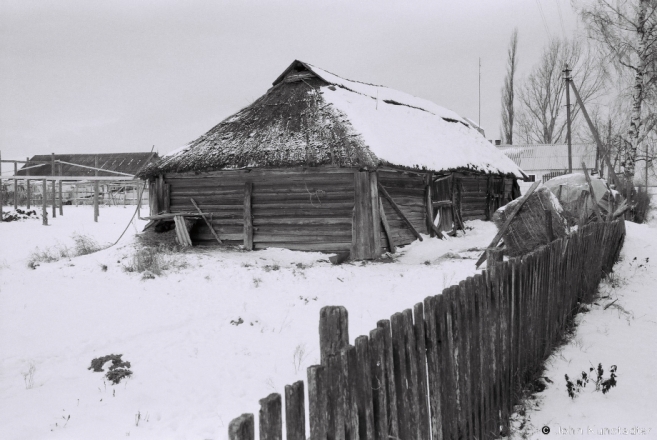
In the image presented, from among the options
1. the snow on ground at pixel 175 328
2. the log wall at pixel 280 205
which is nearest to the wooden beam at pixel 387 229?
the snow on ground at pixel 175 328

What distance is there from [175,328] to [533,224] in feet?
18.2

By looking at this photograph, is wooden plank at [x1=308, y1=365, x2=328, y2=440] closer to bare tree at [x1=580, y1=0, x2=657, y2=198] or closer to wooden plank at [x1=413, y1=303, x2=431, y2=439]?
wooden plank at [x1=413, y1=303, x2=431, y2=439]

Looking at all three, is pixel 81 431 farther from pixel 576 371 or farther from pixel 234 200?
pixel 234 200

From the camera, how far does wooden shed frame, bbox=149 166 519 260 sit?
10633mm

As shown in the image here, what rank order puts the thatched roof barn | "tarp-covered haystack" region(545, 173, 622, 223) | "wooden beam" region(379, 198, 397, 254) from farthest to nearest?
"tarp-covered haystack" region(545, 173, 622, 223), "wooden beam" region(379, 198, 397, 254), the thatched roof barn

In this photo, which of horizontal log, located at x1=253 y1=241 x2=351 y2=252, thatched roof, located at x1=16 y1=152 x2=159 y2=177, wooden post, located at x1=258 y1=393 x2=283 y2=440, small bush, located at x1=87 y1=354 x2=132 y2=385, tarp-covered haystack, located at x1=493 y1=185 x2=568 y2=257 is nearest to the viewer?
wooden post, located at x1=258 y1=393 x2=283 y2=440

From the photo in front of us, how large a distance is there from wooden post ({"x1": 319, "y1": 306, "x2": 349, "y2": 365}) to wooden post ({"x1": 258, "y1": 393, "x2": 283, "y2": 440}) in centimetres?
59

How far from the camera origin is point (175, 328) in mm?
6195

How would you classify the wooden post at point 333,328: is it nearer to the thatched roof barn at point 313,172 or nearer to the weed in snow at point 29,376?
the weed in snow at point 29,376

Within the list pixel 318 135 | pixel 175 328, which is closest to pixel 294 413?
pixel 175 328

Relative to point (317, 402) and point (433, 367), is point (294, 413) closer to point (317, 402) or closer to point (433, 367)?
point (317, 402)

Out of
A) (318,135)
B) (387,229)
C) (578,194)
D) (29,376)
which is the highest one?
(318,135)

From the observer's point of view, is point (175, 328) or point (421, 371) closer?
point (421, 371)

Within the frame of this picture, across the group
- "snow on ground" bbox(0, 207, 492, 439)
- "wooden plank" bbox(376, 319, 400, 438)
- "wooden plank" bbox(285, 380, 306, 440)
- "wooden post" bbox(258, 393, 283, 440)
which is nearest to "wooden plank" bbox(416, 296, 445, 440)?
"wooden plank" bbox(376, 319, 400, 438)
